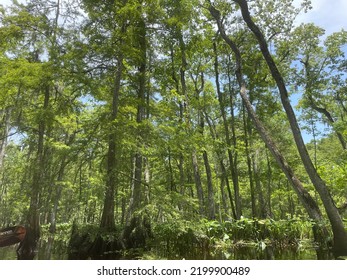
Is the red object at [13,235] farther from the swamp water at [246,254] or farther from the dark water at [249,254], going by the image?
the dark water at [249,254]

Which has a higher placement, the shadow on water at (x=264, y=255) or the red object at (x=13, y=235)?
the red object at (x=13, y=235)

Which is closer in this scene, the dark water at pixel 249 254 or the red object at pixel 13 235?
the dark water at pixel 249 254

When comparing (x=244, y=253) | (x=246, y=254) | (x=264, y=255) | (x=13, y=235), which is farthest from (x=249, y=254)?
(x=13, y=235)

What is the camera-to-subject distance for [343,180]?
7.25 metres

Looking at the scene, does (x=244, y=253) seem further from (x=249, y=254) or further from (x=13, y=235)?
(x=13, y=235)

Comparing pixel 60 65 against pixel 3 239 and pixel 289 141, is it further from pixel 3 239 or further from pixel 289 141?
pixel 289 141

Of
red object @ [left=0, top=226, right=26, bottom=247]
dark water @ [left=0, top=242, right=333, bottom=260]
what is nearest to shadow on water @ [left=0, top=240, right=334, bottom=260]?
dark water @ [left=0, top=242, right=333, bottom=260]

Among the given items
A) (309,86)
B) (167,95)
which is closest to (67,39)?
(167,95)

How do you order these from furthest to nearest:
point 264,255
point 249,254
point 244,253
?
point 244,253, point 249,254, point 264,255

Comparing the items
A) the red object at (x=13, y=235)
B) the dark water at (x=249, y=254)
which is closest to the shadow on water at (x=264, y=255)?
the dark water at (x=249, y=254)

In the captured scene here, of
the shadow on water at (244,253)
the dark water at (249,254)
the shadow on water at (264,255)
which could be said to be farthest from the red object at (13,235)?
the shadow on water at (264,255)

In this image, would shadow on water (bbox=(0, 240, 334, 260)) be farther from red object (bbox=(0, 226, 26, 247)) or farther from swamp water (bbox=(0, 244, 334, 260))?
red object (bbox=(0, 226, 26, 247))

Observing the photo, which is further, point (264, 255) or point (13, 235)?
point (13, 235)
